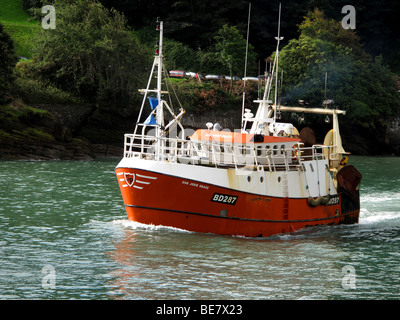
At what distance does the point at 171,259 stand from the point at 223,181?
5014mm

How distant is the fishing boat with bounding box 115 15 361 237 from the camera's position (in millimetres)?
31156

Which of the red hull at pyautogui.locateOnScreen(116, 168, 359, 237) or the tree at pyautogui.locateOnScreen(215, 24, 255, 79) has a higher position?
the tree at pyautogui.locateOnScreen(215, 24, 255, 79)

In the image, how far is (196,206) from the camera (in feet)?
103

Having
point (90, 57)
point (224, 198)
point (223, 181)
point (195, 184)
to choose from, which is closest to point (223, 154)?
point (223, 181)

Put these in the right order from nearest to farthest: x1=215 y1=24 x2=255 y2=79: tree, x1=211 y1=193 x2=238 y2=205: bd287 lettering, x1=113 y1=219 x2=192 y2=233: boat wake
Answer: x1=211 y1=193 x2=238 y2=205: bd287 lettering, x1=113 y1=219 x2=192 y2=233: boat wake, x1=215 y1=24 x2=255 y2=79: tree

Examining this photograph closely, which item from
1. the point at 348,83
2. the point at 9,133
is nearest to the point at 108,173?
the point at 9,133

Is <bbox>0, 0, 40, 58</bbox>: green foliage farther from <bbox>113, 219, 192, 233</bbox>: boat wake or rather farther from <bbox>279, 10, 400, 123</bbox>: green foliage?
<bbox>113, 219, 192, 233</bbox>: boat wake

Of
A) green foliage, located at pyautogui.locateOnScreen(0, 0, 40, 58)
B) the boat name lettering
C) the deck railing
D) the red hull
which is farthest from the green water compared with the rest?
green foliage, located at pyautogui.locateOnScreen(0, 0, 40, 58)

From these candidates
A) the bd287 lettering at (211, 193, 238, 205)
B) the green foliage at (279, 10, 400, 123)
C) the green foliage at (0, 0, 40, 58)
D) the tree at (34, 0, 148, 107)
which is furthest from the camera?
the green foliage at (0, 0, 40, 58)

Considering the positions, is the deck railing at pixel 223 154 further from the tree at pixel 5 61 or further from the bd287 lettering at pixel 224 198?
the tree at pixel 5 61

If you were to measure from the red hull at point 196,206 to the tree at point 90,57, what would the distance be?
5125 cm

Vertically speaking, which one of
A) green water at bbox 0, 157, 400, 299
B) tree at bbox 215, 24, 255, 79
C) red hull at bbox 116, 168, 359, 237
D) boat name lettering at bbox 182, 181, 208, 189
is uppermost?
tree at bbox 215, 24, 255, 79

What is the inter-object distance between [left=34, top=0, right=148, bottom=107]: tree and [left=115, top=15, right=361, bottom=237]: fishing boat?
4735cm

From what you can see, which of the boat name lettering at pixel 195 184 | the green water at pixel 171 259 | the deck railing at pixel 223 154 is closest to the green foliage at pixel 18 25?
the green water at pixel 171 259
